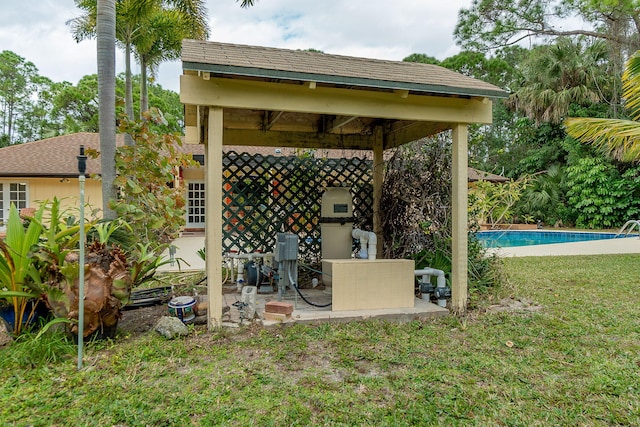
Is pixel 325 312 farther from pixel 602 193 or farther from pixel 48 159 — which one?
pixel 602 193

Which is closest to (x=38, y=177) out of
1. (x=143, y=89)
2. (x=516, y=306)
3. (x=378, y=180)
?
(x=143, y=89)

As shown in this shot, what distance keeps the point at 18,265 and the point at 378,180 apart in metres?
4.47

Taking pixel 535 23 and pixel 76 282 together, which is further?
pixel 535 23

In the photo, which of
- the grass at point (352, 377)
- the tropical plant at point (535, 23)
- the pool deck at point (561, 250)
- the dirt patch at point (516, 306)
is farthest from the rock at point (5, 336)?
the tropical plant at point (535, 23)

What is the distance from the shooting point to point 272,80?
3.72 meters

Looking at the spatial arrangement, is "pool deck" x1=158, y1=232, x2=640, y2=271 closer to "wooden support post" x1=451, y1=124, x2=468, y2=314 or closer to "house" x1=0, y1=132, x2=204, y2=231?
"house" x1=0, y1=132, x2=204, y2=231

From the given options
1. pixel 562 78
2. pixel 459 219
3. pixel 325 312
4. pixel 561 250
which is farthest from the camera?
pixel 562 78

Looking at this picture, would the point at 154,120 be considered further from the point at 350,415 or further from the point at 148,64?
the point at 148,64

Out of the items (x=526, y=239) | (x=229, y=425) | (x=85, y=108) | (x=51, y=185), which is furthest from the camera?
(x=85, y=108)

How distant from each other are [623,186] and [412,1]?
12.1 meters

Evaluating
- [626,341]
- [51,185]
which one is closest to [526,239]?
[626,341]

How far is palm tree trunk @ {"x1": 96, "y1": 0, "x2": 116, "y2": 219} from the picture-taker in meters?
5.98

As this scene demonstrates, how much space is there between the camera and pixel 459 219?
429cm

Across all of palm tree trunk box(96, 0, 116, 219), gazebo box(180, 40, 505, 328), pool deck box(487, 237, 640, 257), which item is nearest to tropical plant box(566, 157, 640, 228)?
pool deck box(487, 237, 640, 257)
